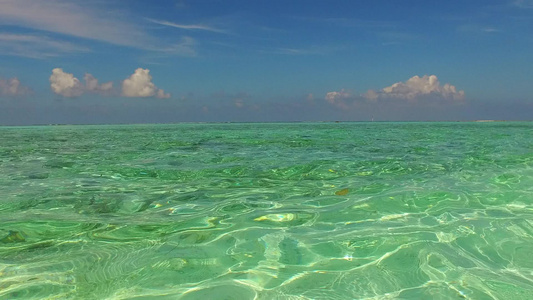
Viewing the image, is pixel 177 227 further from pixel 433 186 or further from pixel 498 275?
pixel 433 186

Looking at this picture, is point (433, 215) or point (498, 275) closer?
point (498, 275)

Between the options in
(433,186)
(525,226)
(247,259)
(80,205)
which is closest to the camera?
(247,259)

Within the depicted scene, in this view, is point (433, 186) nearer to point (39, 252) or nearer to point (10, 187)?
point (39, 252)

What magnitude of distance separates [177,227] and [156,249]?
0.60 m

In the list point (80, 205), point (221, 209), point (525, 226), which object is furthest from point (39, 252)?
point (525, 226)

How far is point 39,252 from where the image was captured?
3.12m

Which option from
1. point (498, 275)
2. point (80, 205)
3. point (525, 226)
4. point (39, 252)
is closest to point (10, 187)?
point (80, 205)

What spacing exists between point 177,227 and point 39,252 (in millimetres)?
1244

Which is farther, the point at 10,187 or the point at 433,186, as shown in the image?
the point at 10,187

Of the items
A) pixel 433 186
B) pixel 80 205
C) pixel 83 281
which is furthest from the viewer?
pixel 433 186

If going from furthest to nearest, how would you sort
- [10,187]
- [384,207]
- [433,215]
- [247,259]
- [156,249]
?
[10,187] → [384,207] → [433,215] → [156,249] → [247,259]

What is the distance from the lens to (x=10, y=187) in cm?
605

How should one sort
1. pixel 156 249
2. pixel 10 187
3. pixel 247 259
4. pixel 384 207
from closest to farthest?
pixel 247 259
pixel 156 249
pixel 384 207
pixel 10 187

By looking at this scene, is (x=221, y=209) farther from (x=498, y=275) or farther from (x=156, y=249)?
(x=498, y=275)
